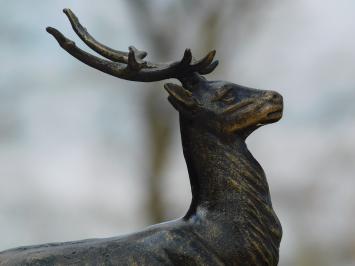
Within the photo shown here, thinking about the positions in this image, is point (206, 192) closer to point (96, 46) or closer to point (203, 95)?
point (203, 95)

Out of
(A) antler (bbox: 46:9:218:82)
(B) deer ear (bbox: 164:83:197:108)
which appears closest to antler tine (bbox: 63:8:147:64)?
(A) antler (bbox: 46:9:218:82)

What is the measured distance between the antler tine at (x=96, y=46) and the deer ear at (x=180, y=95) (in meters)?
0.28

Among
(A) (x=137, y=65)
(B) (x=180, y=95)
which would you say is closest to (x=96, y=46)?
(A) (x=137, y=65)

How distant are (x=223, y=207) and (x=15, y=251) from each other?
0.70 metres

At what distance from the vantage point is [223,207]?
3.19m

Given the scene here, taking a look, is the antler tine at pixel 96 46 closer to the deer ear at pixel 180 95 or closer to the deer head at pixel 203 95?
the deer head at pixel 203 95

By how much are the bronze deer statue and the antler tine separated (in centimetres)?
8

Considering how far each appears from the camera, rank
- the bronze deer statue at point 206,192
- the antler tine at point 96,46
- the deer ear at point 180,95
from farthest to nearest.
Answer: the antler tine at point 96,46 < the deer ear at point 180,95 < the bronze deer statue at point 206,192

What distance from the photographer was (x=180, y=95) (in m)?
3.22

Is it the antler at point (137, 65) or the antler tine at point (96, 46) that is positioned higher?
the antler tine at point (96, 46)

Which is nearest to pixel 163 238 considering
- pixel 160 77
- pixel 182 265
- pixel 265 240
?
pixel 182 265

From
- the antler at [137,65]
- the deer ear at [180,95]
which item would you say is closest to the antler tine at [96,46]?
the antler at [137,65]

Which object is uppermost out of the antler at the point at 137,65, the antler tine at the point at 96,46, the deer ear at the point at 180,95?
the antler tine at the point at 96,46

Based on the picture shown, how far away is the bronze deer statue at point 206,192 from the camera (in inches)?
122
